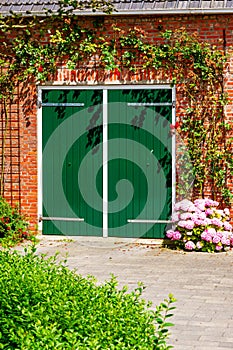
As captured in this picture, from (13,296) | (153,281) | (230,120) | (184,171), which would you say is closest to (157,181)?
(184,171)

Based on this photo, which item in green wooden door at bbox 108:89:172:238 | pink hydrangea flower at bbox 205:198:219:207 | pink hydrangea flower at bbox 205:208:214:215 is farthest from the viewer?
green wooden door at bbox 108:89:172:238

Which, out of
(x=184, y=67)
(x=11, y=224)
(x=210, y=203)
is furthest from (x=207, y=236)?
(x=11, y=224)

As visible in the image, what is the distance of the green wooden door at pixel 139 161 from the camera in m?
12.1

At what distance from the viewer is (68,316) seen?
15.5 ft

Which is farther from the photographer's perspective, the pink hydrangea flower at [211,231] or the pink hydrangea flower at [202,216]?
the pink hydrangea flower at [202,216]

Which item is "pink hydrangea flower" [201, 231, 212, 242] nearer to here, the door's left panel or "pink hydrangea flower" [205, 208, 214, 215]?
"pink hydrangea flower" [205, 208, 214, 215]

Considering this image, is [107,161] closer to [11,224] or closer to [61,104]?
[61,104]

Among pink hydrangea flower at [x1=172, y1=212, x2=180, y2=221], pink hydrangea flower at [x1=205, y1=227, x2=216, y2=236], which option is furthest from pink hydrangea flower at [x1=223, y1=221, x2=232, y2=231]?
pink hydrangea flower at [x1=172, y1=212, x2=180, y2=221]

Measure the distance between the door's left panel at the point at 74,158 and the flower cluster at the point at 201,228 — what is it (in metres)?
1.47

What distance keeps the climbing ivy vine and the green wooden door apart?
0.92 feet

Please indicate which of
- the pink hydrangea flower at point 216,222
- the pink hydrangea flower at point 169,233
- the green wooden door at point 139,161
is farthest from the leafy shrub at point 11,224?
the pink hydrangea flower at point 216,222

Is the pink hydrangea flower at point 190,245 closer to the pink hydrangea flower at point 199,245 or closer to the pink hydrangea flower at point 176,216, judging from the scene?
the pink hydrangea flower at point 199,245

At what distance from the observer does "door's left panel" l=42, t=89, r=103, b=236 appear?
12.3 m

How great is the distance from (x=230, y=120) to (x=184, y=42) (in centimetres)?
140
